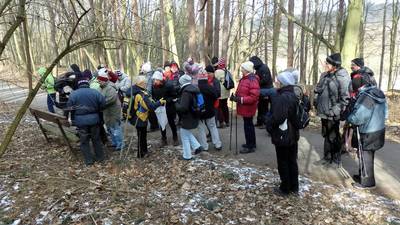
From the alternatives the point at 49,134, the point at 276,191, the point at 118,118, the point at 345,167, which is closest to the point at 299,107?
the point at 276,191

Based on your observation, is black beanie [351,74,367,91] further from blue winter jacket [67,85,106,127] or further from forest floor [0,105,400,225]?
blue winter jacket [67,85,106,127]

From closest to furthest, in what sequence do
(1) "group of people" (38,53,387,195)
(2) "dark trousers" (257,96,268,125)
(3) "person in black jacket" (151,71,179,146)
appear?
(1) "group of people" (38,53,387,195) → (3) "person in black jacket" (151,71,179,146) → (2) "dark trousers" (257,96,268,125)

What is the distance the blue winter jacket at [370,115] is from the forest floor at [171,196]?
0.86 metres

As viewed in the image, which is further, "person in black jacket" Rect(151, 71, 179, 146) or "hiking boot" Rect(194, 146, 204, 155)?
"person in black jacket" Rect(151, 71, 179, 146)

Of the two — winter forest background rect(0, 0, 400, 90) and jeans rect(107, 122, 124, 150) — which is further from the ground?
winter forest background rect(0, 0, 400, 90)

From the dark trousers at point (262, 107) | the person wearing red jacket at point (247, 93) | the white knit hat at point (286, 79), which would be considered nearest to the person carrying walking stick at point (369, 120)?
the white knit hat at point (286, 79)

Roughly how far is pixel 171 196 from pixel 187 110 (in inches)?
70.2

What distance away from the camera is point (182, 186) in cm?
600

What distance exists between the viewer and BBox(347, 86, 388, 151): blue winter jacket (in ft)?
17.7

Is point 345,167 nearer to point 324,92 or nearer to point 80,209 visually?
point 324,92

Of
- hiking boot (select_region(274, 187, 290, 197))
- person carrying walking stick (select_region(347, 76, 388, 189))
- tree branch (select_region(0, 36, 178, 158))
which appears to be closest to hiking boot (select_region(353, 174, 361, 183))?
person carrying walking stick (select_region(347, 76, 388, 189))

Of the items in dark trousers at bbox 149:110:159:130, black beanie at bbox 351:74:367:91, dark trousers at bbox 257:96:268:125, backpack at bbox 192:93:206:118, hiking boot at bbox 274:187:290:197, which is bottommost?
hiking boot at bbox 274:187:290:197

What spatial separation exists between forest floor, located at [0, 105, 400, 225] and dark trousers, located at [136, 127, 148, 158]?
10.0 inches

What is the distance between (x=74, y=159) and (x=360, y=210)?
558 cm
